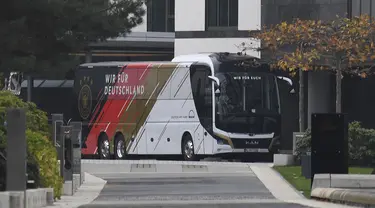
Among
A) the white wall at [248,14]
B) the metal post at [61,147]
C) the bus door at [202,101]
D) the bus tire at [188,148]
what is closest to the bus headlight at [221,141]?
the bus door at [202,101]

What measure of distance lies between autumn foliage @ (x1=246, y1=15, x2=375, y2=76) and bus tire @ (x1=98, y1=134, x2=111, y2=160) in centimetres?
1167

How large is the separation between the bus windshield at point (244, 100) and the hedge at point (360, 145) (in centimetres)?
779

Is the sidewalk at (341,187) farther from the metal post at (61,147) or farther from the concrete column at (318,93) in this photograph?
the concrete column at (318,93)

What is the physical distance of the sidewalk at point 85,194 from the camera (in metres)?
23.0

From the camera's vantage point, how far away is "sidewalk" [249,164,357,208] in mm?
23031

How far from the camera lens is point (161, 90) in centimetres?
4519

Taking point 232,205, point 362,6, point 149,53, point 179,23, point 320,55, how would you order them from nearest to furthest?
point 232,205 → point 320,55 → point 362,6 → point 179,23 → point 149,53

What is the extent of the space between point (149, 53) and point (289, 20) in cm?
1797

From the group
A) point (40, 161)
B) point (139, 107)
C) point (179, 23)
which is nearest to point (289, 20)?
point (139, 107)

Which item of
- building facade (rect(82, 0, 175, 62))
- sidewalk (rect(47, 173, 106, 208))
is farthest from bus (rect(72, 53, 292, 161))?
building facade (rect(82, 0, 175, 62))

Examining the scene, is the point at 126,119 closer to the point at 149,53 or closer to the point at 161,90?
the point at 161,90

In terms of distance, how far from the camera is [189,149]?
44000 millimetres

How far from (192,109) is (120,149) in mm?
3865

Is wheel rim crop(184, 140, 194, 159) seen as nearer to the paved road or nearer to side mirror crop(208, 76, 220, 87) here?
side mirror crop(208, 76, 220, 87)
